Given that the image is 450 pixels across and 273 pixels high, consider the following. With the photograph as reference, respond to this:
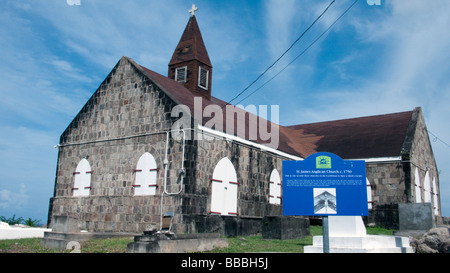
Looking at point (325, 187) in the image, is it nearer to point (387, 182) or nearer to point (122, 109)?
point (122, 109)

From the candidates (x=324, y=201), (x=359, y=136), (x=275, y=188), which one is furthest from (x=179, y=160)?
(x=359, y=136)

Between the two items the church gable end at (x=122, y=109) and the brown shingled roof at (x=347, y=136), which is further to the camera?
the brown shingled roof at (x=347, y=136)

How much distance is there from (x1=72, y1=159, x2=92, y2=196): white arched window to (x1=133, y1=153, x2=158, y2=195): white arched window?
346cm

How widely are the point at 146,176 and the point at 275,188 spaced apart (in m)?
8.50

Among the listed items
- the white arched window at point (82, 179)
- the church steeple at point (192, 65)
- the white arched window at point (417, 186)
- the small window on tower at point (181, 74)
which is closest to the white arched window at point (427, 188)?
the white arched window at point (417, 186)

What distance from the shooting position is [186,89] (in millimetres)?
24859

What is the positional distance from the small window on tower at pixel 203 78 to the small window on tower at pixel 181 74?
929mm

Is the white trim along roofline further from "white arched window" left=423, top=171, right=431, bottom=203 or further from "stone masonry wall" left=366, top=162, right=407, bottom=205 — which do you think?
"white arched window" left=423, top=171, right=431, bottom=203

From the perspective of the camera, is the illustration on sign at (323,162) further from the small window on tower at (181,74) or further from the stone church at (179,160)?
the small window on tower at (181,74)

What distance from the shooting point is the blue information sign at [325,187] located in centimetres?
814

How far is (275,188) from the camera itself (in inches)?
973

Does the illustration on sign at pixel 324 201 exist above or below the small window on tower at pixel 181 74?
below
